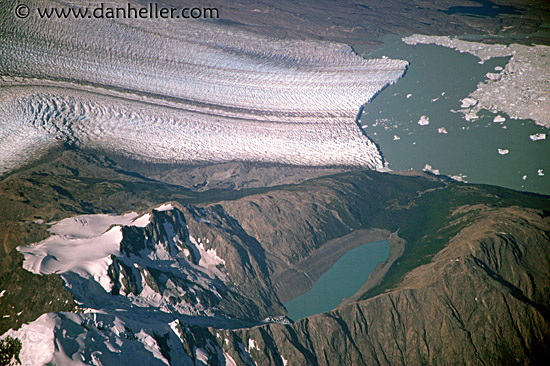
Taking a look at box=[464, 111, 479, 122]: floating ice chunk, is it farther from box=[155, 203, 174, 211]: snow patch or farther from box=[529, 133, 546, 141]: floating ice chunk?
box=[155, 203, 174, 211]: snow patch

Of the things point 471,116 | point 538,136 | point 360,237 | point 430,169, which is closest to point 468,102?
point 471,116

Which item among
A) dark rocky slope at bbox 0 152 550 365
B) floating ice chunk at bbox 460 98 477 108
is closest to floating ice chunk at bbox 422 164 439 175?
dark rocky slope at bbox 0 152 550 365

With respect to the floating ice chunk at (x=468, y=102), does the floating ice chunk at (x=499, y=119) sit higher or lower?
lower

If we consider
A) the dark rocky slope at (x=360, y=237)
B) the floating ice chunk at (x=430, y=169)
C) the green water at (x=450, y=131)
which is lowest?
the dark rocky slope at (x=360, y=237)

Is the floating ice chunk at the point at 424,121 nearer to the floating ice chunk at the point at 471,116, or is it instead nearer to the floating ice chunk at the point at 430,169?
the floating ice chunk at the point at 471,116

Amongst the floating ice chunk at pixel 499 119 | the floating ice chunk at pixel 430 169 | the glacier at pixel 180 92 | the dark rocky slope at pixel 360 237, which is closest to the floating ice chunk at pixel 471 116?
the floating ice chunk at pixel 499 119

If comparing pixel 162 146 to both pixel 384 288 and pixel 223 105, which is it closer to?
pixel 223 105

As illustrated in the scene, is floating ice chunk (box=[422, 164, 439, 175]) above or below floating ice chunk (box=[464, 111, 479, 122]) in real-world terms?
below
